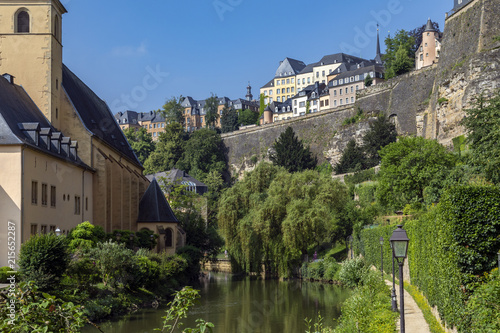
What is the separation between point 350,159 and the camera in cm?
7081

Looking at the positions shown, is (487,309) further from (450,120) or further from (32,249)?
(450,120)

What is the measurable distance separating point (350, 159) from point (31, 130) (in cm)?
4759

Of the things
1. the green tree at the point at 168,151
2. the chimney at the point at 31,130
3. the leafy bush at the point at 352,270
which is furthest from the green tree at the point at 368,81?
the chimney at the point at 31,130

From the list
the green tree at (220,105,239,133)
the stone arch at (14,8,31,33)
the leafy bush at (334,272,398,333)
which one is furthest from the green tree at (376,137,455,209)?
the green tree at (220,105,239,133)

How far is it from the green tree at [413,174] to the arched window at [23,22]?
27.5 meters

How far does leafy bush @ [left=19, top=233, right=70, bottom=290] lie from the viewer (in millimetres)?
22989

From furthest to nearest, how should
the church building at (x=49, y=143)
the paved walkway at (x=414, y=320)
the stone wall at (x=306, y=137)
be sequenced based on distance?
the stone wall at (x=306, y=137) → the church building at (x=49, y=143) → the paved walkway at (x=414, y=320)

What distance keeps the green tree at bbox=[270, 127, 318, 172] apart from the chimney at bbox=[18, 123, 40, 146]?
49.6m

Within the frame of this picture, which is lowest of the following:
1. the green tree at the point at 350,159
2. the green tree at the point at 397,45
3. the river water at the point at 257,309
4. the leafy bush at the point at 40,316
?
the river water at the point at 257,309

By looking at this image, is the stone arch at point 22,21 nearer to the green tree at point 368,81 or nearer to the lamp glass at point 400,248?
the lamp glass at point 400,248

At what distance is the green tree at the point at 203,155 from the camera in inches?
3629

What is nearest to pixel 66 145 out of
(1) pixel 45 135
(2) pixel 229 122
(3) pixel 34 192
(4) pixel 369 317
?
(1) pixel 45 135

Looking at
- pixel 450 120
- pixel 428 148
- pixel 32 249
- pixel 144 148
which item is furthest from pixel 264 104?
pixel 32 249

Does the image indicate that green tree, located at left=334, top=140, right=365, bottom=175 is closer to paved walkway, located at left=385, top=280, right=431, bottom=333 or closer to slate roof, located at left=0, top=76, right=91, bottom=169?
slate roof, located at left=0, top=76, right=91, bottom=169
